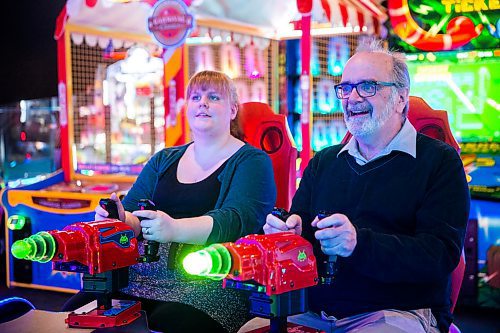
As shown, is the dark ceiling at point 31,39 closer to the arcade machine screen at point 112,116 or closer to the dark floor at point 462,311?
the arcade machine screen at point 112,116

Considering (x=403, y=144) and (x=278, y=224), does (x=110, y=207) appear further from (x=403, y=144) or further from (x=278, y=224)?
(x=403, y=144)

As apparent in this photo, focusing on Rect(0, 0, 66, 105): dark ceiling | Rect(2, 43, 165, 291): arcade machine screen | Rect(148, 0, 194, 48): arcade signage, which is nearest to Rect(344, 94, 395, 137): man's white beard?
Rect(148, 0, 194, 48): arcade signage

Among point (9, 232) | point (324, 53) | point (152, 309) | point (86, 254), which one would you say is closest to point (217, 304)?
point (152, 309)

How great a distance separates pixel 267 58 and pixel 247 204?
3575mm

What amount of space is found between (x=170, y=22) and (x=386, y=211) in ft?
8.96

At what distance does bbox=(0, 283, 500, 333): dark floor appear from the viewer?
382cm

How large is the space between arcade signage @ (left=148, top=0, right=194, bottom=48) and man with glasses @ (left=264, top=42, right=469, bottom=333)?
2343 mm

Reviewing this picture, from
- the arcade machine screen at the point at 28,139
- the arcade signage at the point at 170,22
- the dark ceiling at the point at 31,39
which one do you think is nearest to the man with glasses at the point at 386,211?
the arcade signage at the point at 170,22

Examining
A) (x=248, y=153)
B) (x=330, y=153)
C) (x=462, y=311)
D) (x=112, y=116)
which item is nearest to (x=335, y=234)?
(x=330, y=153)

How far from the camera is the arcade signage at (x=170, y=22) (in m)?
Result: 4.21

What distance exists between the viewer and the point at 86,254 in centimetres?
169

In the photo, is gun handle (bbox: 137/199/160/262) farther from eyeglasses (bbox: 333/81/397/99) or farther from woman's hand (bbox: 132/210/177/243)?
eyeglasses (bbox: 333/81/397/99)

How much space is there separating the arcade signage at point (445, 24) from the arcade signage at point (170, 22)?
4.38 ft

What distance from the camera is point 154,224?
1774mm
